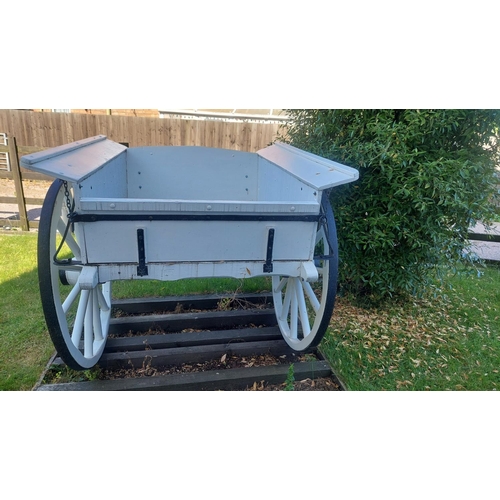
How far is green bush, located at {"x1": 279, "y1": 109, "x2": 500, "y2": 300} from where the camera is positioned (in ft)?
8.96

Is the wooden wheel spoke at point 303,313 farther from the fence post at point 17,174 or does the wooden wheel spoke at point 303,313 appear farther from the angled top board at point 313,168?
the fence post at point 17,174

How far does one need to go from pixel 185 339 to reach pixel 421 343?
196cm

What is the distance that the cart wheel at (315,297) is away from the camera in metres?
1.91

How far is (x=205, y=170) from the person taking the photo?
3.16 m

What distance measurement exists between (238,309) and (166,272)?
4.95ft

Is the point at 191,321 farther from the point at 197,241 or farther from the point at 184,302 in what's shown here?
the point at 197,241

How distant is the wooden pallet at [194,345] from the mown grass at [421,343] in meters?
0.36

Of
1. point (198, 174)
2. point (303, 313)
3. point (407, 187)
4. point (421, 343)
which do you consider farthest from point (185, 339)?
point (407, 187)

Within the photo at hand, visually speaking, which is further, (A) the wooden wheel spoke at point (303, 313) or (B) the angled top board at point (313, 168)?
(A) the wooden wheel spoke at point (303, 313)

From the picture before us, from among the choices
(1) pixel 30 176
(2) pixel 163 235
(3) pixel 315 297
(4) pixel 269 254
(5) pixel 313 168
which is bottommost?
(1) pixel 30 176

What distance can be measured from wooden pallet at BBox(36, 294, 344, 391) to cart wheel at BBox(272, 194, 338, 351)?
13 centimetres

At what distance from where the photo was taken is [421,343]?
2.98 meters

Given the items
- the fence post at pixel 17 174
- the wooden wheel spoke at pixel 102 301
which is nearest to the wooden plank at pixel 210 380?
the wooden wheel spoke at pixel 102 301

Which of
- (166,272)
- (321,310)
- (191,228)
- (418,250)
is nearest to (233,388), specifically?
(321,310)
